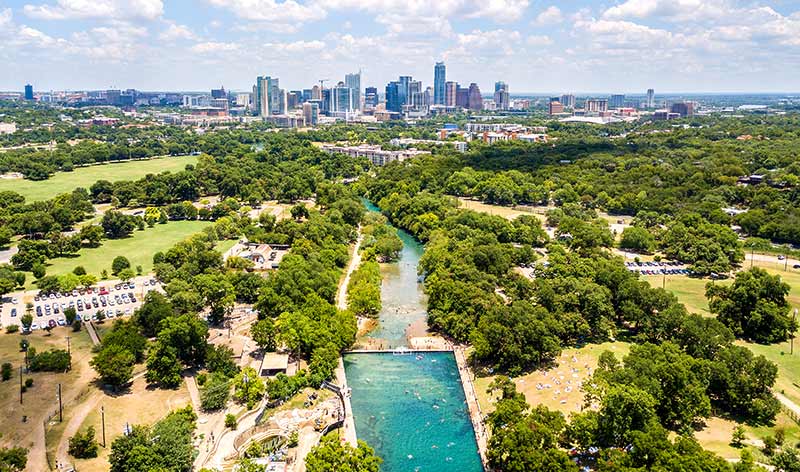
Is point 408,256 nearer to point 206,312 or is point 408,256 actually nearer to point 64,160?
point 206,312

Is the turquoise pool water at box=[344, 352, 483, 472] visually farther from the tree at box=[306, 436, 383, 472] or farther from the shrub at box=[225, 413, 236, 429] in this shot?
the shrub at box=[225, 413, 236, 429]

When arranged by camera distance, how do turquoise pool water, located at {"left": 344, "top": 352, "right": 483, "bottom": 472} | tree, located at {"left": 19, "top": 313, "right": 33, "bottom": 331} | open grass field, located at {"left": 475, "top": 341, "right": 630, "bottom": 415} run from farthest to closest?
tree, located at {"left": 19, "top": 313, "right": 33, "bottom": 331}, open grass field, located at {"left": 475, "top": 341, "right": 630, "bottom": 415}, turquoise pool water, located at {"left": 344, "top": 352, "right": 483, "bottom": 472}

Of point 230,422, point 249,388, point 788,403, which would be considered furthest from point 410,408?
point 788,403

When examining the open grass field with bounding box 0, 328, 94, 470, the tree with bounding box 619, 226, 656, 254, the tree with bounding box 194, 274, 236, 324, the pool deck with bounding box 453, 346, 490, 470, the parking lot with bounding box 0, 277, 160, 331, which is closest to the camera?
the open grass field with bounding box 0, 328, 94, 470

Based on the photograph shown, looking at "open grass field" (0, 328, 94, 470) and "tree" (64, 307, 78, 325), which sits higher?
"tree" (64, 307, 78, 325)

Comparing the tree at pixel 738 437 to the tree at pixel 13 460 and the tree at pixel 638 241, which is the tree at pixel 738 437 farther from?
the tree at pixel 638 241

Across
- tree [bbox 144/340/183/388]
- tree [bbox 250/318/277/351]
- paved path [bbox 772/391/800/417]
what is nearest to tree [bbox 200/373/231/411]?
tree [bbox 144/340/183/388]

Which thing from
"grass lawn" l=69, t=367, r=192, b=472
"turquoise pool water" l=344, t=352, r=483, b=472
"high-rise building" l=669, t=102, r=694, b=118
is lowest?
"turquoise pool water" l=344, t=352, r=483, b=472
